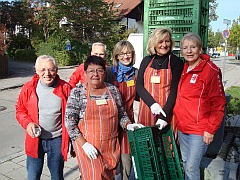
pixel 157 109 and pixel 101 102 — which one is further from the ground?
pixel 101 102

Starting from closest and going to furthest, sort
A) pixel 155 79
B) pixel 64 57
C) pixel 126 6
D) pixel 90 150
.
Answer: pixel 90 150 < pixel 155 79 < pixel 64 57 < pixel 126 6

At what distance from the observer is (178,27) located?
3.89m

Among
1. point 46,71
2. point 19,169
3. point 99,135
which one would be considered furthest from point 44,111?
point 19,169

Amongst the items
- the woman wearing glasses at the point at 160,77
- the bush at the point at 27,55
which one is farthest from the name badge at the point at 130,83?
the bush at the point at 27,55

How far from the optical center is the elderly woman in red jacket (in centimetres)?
243

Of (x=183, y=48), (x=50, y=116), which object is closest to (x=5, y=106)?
(x=50, y=116)

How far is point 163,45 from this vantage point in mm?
2758

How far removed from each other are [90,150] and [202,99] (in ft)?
3.78

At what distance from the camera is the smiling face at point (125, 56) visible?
2.97 metres

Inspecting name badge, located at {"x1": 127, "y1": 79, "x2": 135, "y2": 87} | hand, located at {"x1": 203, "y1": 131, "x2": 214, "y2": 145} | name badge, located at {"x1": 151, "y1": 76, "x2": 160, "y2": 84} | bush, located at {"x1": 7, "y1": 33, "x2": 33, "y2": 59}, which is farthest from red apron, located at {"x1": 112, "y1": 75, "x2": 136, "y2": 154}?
bush, located at {"x1": 7, "y1": 33, "x2": 33, "y2": 59}

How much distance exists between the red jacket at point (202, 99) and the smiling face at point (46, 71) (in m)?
1.33

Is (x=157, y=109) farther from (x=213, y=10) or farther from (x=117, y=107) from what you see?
(x=213, y=10)

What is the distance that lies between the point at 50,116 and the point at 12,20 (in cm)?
2507

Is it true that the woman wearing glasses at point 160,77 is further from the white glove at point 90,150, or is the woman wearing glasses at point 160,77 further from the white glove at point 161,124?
the white glove at point 90,150
